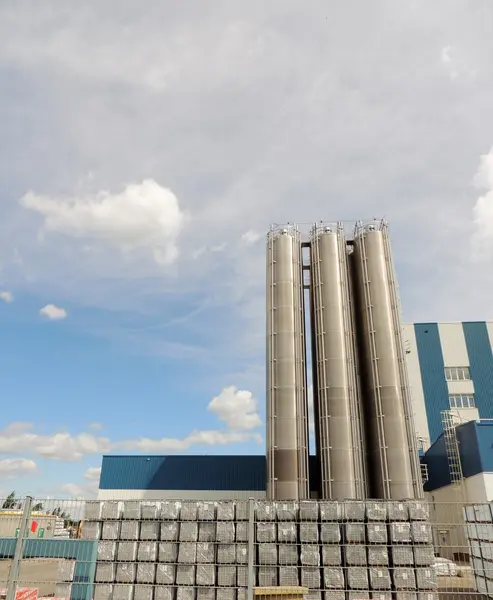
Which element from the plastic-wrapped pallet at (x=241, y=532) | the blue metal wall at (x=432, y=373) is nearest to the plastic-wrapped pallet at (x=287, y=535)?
the plastic-wrapped pallet at (x=241, y=532)

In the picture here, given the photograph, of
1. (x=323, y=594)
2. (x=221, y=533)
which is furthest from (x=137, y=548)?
(x=323, y=594)

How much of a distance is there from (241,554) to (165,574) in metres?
1.98

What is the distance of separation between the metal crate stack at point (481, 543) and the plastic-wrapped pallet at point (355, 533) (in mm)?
3262

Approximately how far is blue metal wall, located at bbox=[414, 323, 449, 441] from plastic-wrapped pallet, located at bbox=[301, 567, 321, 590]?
28.1 metres

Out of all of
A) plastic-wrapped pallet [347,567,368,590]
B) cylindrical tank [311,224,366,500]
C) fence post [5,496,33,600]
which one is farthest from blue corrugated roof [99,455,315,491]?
fence post [5,496,33,600]

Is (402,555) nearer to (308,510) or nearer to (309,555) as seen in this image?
(309,555)

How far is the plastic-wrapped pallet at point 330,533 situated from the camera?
11.7 meters

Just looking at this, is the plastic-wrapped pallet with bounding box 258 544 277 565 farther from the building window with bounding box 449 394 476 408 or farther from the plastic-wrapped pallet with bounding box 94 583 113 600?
the building window with bounding box 449 394 476 408

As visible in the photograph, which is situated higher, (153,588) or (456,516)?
(456,516)

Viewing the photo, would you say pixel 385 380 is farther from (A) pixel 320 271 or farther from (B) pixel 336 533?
(B) pixel 336 533

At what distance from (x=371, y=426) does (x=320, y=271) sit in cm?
1007

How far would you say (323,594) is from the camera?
11.3m

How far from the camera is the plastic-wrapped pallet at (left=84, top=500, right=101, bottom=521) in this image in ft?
38.5

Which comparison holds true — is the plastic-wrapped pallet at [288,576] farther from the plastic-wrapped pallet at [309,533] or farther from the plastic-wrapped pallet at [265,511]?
the plastic-wrapped pallet at [265,511]
